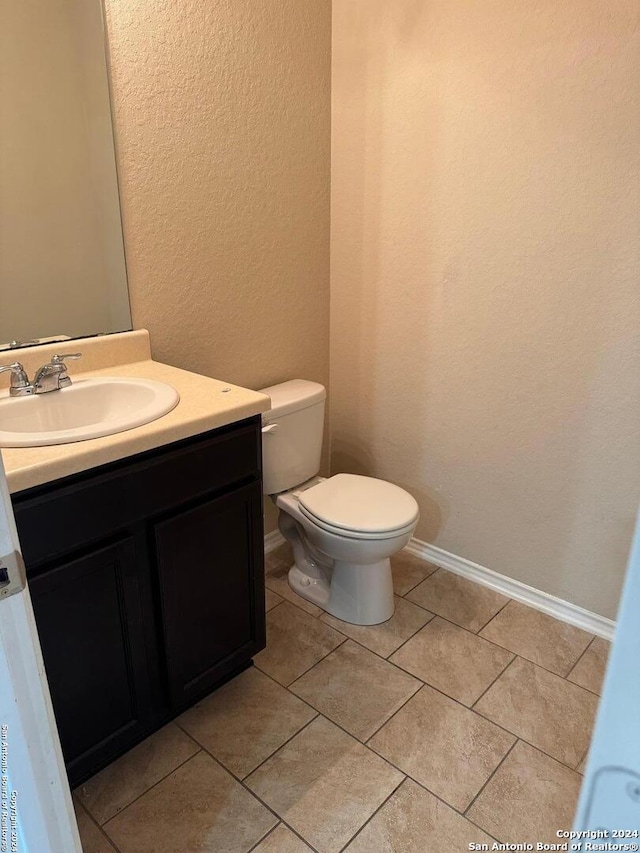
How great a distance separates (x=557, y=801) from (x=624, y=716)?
128cm

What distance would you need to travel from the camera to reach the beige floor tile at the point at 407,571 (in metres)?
2.28

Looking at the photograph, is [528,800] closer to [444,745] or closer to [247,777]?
[444,745]

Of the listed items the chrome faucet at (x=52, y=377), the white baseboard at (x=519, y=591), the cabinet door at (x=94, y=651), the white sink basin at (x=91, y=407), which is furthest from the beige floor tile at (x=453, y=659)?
the chrome faucet at (x=52, y=377)

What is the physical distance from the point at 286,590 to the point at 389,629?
429 millimetres

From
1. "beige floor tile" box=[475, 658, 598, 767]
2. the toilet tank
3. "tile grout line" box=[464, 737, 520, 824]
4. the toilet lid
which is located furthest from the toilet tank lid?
"tile grout line" box=[464, 737, 520, 824]

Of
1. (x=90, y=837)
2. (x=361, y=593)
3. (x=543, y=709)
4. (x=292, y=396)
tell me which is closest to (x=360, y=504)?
(x=361, y=593)

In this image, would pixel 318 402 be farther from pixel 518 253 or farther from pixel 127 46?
pixel 127 46

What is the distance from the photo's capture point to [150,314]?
6.03 feet

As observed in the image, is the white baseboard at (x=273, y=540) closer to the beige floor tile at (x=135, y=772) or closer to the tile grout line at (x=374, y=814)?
the beige floor tile at (x=135, y=772)

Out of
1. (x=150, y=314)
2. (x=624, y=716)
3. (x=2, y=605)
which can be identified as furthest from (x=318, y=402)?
(x=624, y=716)

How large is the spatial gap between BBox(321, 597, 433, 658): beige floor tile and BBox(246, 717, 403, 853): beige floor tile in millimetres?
369

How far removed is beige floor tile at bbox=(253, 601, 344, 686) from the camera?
1874 millimetres

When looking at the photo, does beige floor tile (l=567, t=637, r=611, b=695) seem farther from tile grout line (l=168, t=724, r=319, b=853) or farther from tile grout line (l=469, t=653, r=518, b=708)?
tile grout line (l=168, t=724, r=319, b=853)

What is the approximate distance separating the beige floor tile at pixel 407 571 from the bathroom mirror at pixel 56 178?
1.40 m
